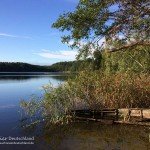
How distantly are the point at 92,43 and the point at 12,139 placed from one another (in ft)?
21.9

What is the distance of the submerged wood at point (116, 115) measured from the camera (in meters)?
19.0

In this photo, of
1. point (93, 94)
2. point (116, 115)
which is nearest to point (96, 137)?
point (116, 115)

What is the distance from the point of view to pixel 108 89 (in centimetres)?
2088

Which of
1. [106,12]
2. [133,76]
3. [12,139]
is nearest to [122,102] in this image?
[133,76]

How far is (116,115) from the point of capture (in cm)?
1986

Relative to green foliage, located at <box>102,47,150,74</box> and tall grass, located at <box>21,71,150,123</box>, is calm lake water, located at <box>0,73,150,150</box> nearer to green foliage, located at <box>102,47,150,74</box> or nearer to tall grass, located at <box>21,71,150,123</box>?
tall grass, located at <box>21,71,150,123</box>

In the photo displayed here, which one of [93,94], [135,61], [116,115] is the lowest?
[116,115]

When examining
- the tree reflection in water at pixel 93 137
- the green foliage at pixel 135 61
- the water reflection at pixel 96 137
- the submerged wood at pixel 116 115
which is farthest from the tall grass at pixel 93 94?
the green foliage at pixel 135 61

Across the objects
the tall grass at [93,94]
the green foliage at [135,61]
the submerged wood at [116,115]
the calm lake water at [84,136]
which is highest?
the green foliage at [135,61]

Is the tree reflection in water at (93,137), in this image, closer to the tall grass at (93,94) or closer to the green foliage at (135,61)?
the tall grass at (93,94)

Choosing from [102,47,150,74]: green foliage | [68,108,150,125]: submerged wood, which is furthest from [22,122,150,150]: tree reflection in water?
[102,47,150,74]: green foliage

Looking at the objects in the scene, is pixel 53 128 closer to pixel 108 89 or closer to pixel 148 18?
pixel 108 89

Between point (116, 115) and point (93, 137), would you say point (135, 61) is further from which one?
point (93, 137)

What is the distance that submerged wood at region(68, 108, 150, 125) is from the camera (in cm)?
1897
